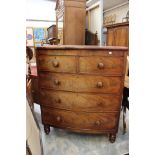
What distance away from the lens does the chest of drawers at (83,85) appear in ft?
4.56

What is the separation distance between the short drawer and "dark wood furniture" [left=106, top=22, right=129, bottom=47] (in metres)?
0.78

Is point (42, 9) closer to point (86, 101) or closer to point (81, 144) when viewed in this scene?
point (86, 101)

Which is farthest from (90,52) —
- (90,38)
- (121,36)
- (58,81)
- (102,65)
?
(121,36)

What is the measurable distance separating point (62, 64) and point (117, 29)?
1.20m

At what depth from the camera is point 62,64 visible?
1465mm

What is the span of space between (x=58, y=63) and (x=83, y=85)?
0.96 feet

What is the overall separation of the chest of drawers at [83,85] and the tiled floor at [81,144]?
112mm

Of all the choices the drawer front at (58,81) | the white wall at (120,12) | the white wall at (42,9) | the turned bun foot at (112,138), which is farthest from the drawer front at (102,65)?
the white wall at (42,9)

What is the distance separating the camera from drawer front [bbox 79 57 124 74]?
138 centimetres

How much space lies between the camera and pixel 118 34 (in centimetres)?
226

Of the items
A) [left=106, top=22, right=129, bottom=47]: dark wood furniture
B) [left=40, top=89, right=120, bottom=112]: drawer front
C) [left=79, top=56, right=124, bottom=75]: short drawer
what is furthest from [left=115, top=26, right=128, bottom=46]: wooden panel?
[left=40, top=89, right=120, bottom=112]: drawer front
